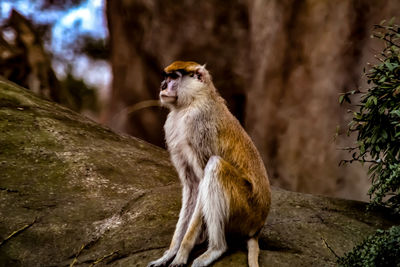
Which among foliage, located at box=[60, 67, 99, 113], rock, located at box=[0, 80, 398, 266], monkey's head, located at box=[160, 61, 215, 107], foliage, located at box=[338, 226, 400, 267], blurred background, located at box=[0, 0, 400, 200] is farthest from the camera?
foliage, located at box=[60, 67, 99, 113]

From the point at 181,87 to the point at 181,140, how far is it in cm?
41

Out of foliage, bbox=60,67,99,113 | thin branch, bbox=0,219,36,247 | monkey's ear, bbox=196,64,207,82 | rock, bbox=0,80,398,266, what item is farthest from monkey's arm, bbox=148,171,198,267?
foliage, bbox=60,67,99,113

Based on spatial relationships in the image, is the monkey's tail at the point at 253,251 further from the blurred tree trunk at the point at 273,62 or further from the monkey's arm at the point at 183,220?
the blurred tree trunk at the point at 273,62

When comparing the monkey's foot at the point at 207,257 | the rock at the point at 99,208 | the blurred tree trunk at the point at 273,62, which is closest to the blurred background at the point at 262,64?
the blurred tree trunk at the point at 273,62

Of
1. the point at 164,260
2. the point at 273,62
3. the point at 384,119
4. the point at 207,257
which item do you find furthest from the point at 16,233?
the point at 273,62

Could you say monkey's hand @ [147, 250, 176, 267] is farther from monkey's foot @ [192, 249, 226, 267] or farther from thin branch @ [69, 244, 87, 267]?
thin branch @ [69, 244, 87, 267]

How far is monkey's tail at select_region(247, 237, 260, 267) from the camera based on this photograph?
102 inches

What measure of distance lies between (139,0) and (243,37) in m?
1.83

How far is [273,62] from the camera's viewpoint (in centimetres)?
646

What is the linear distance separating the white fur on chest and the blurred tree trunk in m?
2.25

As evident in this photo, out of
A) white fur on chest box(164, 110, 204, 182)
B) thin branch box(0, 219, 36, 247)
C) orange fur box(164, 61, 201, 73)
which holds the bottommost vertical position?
thin branch box(0, 219, 36, 247)

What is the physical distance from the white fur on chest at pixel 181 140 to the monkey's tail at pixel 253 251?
49cm

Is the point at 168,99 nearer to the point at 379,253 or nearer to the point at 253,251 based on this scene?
the point at 253,251

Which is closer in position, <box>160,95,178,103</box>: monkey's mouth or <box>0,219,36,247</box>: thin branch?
<box>0,219,36,247</box>: thin branch
